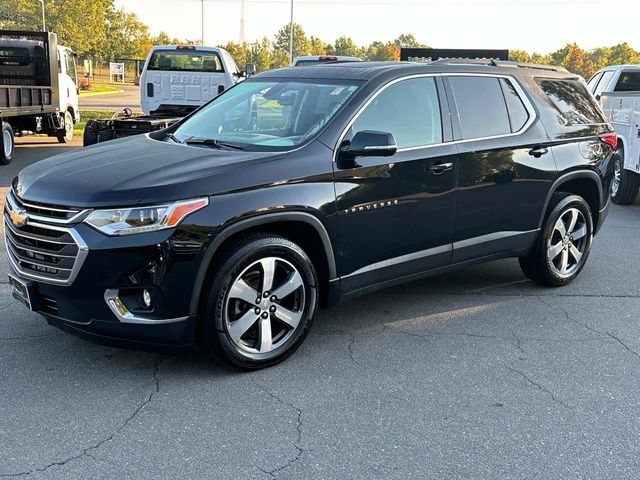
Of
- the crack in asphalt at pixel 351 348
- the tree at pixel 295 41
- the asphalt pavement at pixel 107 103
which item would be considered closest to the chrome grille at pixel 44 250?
the crack in asphalt at pixel 351 348

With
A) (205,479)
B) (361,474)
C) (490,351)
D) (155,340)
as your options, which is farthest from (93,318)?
(490,351)

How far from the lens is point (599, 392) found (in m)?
3.89

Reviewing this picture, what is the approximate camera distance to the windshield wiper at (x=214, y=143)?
14.1ft

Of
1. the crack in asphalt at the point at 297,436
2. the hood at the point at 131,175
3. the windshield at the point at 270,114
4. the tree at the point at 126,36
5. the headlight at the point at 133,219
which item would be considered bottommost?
the crack in asphalt at the point at 297,436

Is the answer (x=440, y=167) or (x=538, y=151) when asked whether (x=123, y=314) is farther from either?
(x=538, y=151)

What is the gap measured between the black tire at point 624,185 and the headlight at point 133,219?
845 cm

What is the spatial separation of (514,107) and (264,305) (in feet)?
9.11

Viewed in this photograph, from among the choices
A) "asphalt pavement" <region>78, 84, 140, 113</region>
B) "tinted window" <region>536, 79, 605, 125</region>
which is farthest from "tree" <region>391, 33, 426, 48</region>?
"tinted window" <region>536, 79, 605, 125</region>

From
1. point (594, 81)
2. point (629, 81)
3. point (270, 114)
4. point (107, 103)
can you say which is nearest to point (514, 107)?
point (270, 114)

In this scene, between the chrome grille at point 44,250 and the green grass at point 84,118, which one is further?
the green grass at point 84,118

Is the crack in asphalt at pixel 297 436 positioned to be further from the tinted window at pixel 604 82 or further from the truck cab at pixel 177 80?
the tinted window at pixel 604 82

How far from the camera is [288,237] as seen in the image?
416 centimetres

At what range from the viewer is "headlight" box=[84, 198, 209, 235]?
3508mm

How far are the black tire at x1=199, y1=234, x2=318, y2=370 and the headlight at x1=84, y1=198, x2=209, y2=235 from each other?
0.43 meters
